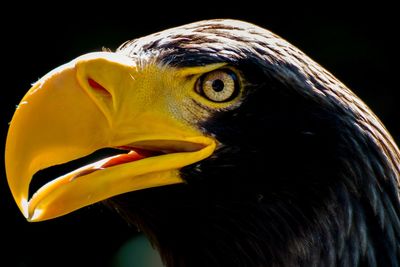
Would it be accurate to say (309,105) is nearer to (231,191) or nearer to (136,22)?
(231,191)

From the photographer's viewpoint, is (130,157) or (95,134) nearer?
(95,134)

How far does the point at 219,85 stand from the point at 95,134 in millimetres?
383

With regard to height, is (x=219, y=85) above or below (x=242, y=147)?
above

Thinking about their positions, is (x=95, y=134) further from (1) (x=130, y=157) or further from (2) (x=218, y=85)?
(2) (x=218, y=85)

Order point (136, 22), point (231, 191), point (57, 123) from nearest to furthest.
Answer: point (57, 123) → point (231, 191) → point (136, 22)

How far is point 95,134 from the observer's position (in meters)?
3.17

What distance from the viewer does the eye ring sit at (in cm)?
325

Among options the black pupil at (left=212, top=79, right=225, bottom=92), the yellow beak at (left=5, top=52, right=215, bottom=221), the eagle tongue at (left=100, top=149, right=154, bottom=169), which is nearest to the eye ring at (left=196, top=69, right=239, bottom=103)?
the black pupil at (left=212, top=79, right=225, bottom=92)

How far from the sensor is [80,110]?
10.4 ft

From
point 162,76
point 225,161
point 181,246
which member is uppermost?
point 162,76

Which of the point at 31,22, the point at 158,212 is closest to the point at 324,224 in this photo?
the point at 158,212

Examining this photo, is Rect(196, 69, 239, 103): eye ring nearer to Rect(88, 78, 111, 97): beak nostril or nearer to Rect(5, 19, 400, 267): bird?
Rect(5, 19, 400, 267): bird

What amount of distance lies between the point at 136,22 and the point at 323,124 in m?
2.97

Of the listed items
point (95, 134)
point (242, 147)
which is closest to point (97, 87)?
point (95, 134)
